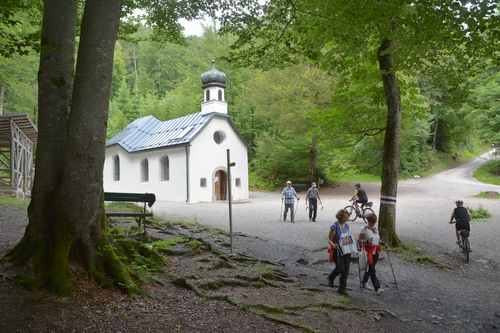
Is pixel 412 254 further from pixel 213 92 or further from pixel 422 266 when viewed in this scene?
pixel 213 92

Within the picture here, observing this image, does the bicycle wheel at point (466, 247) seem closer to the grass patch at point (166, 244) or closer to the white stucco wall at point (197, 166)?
the grass patch at point (166, 244)

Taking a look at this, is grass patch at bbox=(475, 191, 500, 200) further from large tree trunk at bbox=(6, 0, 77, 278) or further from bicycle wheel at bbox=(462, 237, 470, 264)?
large tree trunk at bbox=(6, 0, 77, 278)

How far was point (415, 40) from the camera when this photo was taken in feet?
27.2

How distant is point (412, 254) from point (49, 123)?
9088 mm

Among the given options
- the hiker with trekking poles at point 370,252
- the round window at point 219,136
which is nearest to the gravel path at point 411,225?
the hiker with trekking poles at point 370,252

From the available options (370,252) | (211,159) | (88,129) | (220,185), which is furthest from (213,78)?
(88,129)

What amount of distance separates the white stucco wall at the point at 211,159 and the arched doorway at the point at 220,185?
416 millimetres

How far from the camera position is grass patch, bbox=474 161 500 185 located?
37.5 meters

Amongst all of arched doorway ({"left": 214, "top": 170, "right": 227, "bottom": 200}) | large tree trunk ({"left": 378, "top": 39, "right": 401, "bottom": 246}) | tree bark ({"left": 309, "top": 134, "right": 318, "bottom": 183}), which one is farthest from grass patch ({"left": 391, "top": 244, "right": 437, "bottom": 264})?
tree bark ({"left": 309, "top": 134, "right": 318, "bottom": 183})

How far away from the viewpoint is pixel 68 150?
483cm

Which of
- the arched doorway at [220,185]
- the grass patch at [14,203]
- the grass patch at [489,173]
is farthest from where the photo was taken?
the grass patch at [489,173]

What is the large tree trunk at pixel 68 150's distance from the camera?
4789 mm

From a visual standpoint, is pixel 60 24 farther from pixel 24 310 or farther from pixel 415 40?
pixel 415 40

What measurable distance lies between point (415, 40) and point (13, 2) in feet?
24.3
